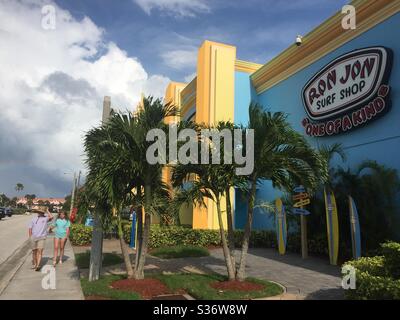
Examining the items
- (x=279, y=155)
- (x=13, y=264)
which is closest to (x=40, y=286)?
(x=13, y=264)

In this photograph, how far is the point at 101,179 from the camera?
8.11m

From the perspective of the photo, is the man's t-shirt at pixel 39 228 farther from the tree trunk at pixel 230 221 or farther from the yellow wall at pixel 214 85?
the yellow wall at pixel 214 85

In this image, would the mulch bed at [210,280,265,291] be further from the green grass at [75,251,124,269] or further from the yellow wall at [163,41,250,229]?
the yellow wall at [163,41,250,229]

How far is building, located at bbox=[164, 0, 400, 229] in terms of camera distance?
11508 millimetres

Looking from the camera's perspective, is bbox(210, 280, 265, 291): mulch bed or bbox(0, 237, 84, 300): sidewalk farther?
bbox(210, 280, 265, 291): mulch bed

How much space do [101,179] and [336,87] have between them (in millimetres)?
9160

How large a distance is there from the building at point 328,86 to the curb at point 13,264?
24.7 ft

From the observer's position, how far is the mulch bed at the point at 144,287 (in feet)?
25.9

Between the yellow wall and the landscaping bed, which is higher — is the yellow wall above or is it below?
above

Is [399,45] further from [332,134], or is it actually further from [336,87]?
[332,134]

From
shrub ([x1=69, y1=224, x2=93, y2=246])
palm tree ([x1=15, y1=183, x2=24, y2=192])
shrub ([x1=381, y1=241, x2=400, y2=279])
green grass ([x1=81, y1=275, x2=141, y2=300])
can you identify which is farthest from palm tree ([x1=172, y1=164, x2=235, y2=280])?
palm tree ([x1=15, y1=183, x2=24, y2=192])

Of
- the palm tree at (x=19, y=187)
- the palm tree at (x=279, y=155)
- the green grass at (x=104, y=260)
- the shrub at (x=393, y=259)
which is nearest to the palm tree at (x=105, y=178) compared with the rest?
the palm tree at (x=279, y=155)

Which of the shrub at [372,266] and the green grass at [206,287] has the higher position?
the shrub at [372,266]

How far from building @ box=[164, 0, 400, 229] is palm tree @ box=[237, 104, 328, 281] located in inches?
156
